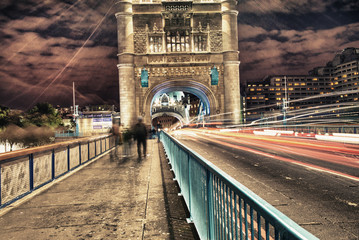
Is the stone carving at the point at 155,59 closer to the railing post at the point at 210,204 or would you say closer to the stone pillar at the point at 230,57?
the stone pillar at the point at 230,57

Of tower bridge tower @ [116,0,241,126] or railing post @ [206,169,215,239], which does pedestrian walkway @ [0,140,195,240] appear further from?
tower bridge tower @ [116,0,241,126]

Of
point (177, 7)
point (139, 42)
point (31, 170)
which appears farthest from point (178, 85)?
point (31, 170)

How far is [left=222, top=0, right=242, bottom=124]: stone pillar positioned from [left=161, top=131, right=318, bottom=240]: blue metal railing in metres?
30.2

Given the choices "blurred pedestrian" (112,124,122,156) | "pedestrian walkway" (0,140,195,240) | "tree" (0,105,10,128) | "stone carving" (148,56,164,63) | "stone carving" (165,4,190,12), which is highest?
"stone carving" (165,4,190,12)

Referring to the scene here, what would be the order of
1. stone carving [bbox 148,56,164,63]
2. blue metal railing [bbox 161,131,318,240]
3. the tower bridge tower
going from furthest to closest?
1. stone carving [bbox 148,56,164,63]
2. the tower bridge tower
3. blue metal railing [bbox 161,131,318,240]

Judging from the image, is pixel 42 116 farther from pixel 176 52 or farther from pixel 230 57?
pixel 230 57

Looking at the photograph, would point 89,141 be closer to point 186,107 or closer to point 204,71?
point 204,71

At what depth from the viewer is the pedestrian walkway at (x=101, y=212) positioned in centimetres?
388

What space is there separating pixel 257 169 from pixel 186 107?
6519cm

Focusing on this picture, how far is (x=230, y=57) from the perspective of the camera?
110 feet

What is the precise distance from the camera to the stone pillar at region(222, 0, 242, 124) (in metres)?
33.6

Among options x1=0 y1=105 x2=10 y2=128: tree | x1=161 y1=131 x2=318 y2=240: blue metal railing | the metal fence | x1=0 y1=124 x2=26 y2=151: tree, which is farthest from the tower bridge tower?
x1=0 y1=105 x2=10 y2=128: tree

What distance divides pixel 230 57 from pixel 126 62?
13.1 metres

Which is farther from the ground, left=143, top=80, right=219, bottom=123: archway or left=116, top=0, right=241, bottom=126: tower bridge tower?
left=116, top=0, right=241, bottom=126: tower bridge tower
